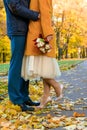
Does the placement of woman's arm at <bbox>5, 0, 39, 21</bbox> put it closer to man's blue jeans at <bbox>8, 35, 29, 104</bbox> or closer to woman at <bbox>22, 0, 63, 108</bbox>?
woman at <bbox>22, 0, 63, 108</bbox>

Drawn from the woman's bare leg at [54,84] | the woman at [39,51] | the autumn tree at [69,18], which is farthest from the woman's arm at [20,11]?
the autumn tree at [69,18]

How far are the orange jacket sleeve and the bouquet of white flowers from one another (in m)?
0.09

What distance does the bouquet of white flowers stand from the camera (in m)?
6.01

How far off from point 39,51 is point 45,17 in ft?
1.62

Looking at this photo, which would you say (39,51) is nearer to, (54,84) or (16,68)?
(16,68)

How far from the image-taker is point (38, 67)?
20.3 feet

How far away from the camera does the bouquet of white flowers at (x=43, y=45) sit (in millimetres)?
6008

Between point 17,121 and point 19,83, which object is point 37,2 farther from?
point 17,121

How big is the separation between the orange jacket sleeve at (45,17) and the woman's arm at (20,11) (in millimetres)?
100

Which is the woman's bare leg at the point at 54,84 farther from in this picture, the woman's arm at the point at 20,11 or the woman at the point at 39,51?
the woman's arm at the point at 20,11

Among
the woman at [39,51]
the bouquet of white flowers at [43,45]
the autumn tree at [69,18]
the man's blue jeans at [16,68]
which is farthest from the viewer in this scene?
the autumn tree at [69,18]

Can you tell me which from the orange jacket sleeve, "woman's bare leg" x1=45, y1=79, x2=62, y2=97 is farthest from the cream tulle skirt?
the orange jacket sleeve

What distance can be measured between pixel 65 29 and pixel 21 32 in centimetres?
5020

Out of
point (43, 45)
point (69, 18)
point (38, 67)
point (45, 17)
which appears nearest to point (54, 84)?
point (38, 67)
